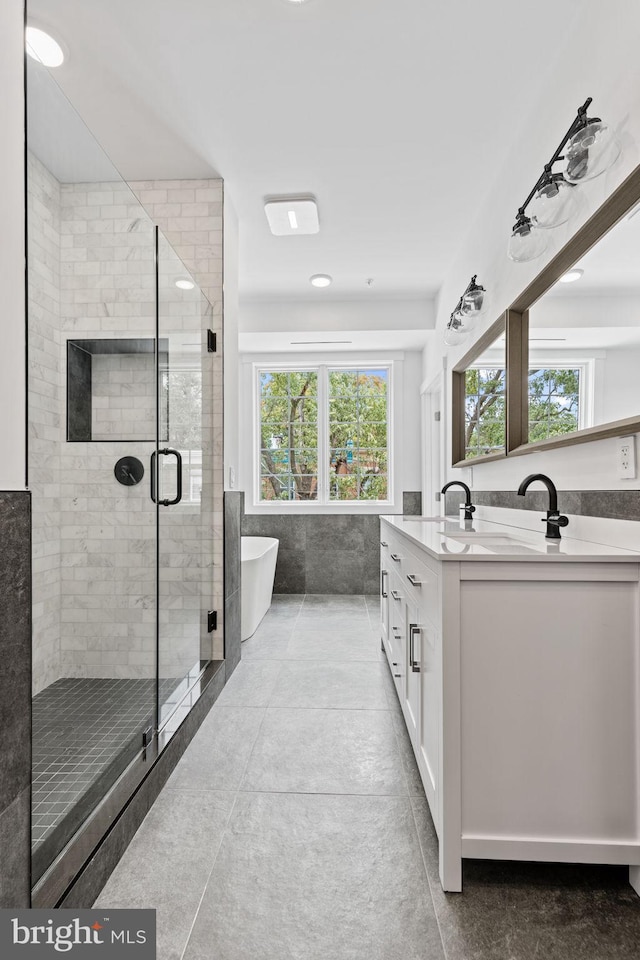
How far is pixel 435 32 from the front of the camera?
74.2 inches

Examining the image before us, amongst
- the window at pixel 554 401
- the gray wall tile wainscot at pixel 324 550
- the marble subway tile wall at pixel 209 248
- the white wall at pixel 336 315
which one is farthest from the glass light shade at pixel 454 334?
the gray wall tile wainscot at pixel 324 550

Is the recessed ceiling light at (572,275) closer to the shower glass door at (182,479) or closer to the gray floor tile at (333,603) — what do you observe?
the shower glass door at (182,479)

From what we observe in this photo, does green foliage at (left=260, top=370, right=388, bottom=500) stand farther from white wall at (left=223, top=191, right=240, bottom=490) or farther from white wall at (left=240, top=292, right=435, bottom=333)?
white wall at (left=223, top=191, right=240, bottom=490)

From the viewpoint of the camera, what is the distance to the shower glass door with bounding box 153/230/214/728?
83.4 inches

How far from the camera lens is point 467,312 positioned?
3.04 metres

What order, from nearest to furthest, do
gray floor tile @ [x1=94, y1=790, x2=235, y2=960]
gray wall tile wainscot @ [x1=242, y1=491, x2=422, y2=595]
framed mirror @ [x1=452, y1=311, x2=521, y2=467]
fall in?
gray floor tile @ [x1=94, y1=790, x2=235, y2=960]
framed mirror @ [x1=452, y1=311, x2=521, y2=467]
gray wall tile wainscot @ [x1=242, y1=491, x2=422, y2=595]

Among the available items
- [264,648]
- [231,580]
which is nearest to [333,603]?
[264,648]

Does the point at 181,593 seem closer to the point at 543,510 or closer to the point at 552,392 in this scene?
the point at 543,510

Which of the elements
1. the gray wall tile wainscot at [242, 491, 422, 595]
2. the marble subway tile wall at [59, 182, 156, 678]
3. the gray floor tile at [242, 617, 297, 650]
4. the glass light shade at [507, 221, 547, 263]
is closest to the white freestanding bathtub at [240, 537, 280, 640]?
the gray floor tile at [242, 617, 297, 650]

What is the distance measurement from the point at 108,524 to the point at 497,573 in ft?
3.91

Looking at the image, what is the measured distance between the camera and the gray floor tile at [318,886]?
3.88ft

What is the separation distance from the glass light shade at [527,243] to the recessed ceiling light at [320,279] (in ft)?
7.63

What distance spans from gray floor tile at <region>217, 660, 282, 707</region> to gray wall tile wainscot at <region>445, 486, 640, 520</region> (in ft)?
4.97

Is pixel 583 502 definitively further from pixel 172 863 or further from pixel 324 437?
pixel 324 437
